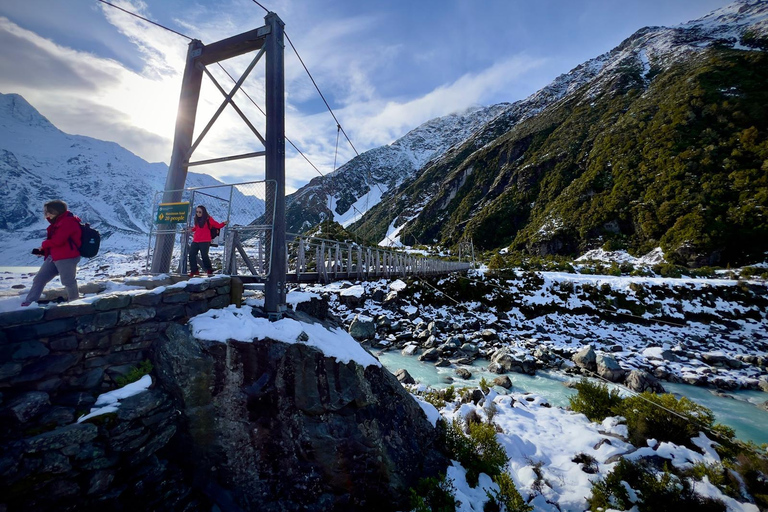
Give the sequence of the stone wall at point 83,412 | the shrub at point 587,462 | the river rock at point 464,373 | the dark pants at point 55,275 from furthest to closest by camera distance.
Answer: the river rock at point 464,373
the shrub at point 587,462
the dark pants at point 55,275
the stone wall at point 83,412

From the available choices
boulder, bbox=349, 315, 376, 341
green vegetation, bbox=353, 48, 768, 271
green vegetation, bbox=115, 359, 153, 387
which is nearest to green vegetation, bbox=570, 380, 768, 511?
green vegetation, bbox=115, 359, 153, 387

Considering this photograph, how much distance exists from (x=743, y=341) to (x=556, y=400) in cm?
1263

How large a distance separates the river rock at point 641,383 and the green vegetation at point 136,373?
1350cm

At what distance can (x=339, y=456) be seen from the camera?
4.43m

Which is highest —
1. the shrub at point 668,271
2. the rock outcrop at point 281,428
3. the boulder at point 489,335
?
the shrub at point 668,271

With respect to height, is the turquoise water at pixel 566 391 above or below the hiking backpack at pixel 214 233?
below

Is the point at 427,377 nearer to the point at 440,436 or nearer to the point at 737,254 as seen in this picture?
the point at 440,436

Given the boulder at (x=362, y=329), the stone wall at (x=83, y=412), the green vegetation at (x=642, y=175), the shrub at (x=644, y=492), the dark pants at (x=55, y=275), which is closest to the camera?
the stone wall at (x=83, y=412)

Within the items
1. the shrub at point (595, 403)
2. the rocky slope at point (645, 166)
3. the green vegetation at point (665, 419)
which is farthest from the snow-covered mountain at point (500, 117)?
the green vegetation at point (665, 419)

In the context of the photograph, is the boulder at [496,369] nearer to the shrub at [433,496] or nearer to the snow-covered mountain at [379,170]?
the shrub at [433,496]

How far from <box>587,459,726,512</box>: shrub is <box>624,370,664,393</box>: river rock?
570cm

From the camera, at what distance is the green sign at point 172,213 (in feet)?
17.5

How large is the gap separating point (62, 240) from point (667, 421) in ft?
37.6

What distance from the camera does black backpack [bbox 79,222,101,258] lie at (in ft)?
12.1
